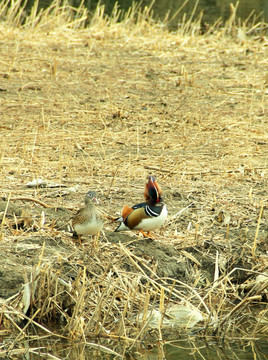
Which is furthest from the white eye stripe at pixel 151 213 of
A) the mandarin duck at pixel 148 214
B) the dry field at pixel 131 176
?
the dry field at pixel 131 176

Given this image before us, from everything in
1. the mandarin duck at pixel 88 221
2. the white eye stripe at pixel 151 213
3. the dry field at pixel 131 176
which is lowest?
the dry field at pixel 131 176

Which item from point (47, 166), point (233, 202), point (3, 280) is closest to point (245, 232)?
point (233, 202)

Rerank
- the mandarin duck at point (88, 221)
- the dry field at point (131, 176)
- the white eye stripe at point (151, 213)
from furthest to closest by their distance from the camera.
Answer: the white eye stripe at point (151, 213) < the mandarin duck at point (88, 221) < the dry field at point (131, 176)

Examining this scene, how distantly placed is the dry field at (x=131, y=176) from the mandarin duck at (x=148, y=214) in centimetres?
21

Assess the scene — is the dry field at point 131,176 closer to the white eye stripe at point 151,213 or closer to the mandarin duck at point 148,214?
the mandarin duck at point 148,214

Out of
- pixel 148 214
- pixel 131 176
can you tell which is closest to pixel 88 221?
pixel 148 214

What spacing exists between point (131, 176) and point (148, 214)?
1.88 m

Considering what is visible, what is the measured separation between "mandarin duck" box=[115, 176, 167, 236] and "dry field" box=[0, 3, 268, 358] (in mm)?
205

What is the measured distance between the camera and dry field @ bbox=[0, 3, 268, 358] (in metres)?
5.06

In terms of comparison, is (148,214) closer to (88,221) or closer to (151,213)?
(151,213)

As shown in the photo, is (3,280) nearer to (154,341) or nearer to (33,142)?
(154,341)

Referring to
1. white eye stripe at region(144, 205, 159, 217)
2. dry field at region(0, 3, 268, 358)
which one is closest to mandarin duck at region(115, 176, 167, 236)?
white eye stripe at region(144, 205, 159, 217)

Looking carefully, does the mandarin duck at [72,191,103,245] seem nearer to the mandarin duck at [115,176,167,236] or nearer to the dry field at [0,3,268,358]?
the dry field at [0,3,268,358]

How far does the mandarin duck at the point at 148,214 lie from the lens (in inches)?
223
